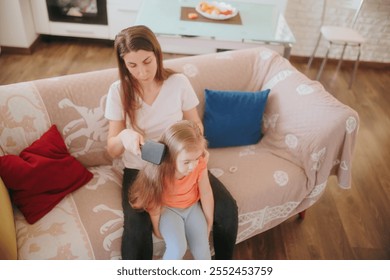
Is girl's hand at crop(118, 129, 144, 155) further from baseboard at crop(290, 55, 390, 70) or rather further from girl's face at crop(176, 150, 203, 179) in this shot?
baseboard at crop(290, 55, 390, 70)

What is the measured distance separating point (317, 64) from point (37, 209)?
300 cm

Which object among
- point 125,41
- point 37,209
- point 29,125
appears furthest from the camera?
point 29,125

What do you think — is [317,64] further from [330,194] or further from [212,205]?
[212,205]

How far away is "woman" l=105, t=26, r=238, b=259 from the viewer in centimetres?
129

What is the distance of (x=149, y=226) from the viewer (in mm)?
1342

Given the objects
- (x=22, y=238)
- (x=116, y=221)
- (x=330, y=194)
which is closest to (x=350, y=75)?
(x=330, y=194)

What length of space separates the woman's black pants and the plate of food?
128cm

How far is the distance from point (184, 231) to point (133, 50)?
0.70m

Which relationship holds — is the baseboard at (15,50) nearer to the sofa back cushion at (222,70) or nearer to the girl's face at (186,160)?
the sofa back cushion at (222,70)

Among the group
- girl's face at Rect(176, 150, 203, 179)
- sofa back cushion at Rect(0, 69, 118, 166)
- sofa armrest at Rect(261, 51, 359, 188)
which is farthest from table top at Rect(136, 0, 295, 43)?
girl's face at Rect(176, 150, 203, 179)

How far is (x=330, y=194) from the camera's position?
2131 millimetres

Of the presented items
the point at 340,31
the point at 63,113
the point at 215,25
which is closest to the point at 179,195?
the point at 63,113

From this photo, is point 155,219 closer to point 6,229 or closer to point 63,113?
point 6,229
